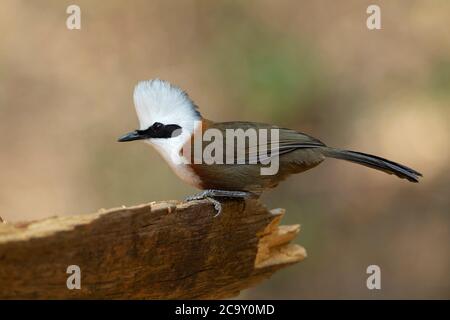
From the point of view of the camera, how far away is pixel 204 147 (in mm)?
3703

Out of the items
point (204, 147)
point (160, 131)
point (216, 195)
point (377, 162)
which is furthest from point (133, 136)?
point (377, 162)

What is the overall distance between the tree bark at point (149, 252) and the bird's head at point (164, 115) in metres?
0.56

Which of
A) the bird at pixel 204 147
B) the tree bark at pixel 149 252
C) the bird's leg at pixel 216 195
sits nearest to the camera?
the tree bark at pixel 149 252

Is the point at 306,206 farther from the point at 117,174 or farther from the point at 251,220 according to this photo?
the point at 251,220

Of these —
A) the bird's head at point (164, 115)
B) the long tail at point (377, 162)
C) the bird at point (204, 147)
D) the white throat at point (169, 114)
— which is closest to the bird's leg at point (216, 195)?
the bird at point (204, 147)

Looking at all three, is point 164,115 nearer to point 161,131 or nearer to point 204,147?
point 161,131

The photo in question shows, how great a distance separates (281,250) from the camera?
382 cm

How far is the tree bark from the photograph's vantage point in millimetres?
2543

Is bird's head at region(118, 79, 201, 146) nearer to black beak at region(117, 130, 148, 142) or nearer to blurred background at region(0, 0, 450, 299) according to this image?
black beak at region(117, 130, 148, 142)

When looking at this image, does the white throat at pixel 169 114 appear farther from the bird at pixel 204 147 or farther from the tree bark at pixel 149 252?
the tree bark at pixel 149 252

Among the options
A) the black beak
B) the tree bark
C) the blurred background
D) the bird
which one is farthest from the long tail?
the blurred background

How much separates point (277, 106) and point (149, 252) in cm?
398

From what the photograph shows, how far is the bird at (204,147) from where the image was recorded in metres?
3.64

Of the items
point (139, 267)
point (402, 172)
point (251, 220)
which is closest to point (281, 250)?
point (251, 220)
